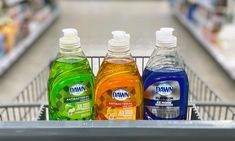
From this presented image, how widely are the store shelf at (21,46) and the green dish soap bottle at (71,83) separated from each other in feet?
9.79

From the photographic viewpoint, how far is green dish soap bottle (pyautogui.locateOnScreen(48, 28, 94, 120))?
890mm

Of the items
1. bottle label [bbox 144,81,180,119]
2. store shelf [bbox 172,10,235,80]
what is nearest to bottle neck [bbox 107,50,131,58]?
bottle label [bbox 144,81,180,119]

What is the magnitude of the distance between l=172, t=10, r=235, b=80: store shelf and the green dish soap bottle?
2883 mm

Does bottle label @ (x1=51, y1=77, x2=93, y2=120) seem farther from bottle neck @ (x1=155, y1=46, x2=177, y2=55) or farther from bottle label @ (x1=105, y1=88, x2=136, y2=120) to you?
bottle neck @ (x1=155, y1=46, x2=177, y2=55)

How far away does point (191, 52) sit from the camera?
469cm

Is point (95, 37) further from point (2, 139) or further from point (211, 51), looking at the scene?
point (211, 51)

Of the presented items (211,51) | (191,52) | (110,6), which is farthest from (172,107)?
(110,6)

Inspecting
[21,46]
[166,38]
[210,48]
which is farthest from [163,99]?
[21,46]

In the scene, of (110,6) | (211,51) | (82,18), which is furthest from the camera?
(110,6)

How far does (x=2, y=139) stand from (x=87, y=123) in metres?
0.17

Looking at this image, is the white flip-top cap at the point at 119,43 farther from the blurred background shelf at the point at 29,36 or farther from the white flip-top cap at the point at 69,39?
the blurred background shelf at the point at 29,36

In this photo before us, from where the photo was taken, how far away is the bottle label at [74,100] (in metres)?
0.89

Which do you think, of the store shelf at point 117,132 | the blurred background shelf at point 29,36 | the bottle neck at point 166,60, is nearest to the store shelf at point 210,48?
the blurred background shelf at point 29,36

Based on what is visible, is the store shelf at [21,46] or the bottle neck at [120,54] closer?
the bottle neck at [120,54]
